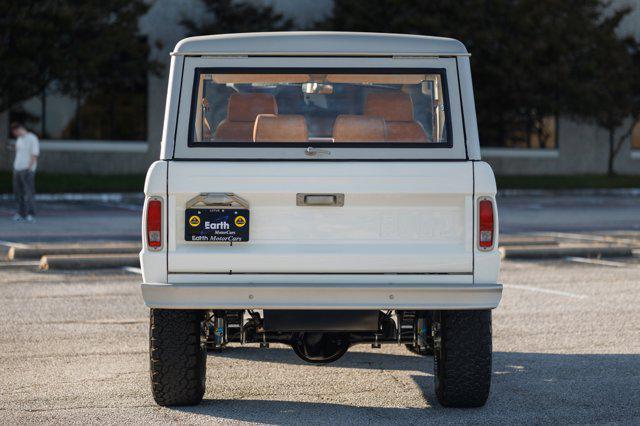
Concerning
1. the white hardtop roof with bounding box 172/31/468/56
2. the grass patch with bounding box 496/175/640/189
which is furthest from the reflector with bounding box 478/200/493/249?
the grass patch with bounding box 496/175/640/189

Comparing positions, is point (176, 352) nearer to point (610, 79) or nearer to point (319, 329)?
point (319, 329)

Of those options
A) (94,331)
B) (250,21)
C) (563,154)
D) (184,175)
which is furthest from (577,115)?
(184,175)

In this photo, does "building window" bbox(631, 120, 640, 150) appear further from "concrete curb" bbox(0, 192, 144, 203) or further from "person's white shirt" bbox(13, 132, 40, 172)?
"person's white shirt" bbox(13, 132, 40, 172)

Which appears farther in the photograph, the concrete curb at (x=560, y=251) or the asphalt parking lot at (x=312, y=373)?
the concrete curb at (x=560, y=251)

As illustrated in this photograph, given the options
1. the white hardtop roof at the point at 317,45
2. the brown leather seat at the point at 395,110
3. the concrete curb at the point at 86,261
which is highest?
the white hardtop roof at the point at 317,45

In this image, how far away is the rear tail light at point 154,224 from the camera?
6.64 metres

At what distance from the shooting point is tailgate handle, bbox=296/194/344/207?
6.68 m

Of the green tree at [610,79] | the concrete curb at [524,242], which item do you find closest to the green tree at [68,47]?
the green tree at [610,79]

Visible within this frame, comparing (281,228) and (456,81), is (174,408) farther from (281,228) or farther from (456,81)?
(456,81)

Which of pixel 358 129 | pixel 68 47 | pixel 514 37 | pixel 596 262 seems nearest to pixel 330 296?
pixel 358 129

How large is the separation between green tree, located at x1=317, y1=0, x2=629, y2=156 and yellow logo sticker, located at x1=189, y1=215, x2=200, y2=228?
92.7 feet

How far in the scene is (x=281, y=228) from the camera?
6.71m

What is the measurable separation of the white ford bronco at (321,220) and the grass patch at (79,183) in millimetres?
22490

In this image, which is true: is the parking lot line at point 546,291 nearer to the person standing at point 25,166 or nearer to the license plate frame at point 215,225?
the license plate frame at point 215,225
